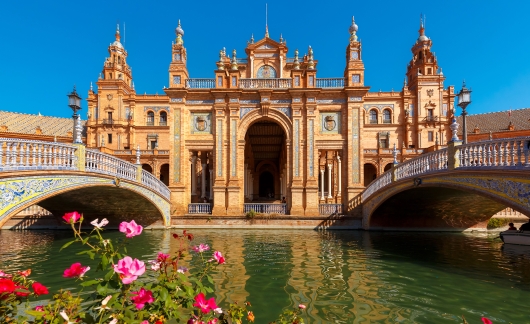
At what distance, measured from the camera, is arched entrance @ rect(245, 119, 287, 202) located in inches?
933

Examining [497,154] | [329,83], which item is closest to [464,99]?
[497,154]

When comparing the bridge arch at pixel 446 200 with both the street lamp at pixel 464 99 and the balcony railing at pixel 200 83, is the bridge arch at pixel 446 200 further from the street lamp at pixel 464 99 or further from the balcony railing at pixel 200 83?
the balcony railing at pixel 200 83

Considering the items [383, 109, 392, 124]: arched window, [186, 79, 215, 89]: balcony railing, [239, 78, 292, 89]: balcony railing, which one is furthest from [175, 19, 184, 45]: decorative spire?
[383, 109, 392, 124]: arched window

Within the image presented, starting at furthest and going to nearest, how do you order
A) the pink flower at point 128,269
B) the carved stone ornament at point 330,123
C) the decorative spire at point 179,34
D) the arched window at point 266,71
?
the arched window at point 266,71 → the decorative spire at point 179,34 → the carved stone ornament at point 330,123 → the pink flower at point 128,269

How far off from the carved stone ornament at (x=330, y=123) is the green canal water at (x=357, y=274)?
24.4 feet

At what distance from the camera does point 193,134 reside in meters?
18.3

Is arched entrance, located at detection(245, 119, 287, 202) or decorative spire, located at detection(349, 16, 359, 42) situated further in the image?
arched entrance, located at detection(245, 119, 287, 202)

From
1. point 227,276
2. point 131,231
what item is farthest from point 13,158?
point 131,231

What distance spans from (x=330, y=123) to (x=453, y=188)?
9.33m

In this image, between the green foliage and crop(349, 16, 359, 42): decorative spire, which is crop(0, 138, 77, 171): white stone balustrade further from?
the green foliage

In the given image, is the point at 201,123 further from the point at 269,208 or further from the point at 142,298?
the point at 142,298

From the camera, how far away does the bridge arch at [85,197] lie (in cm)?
718

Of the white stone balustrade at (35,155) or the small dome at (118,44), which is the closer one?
the white stone balustrade at (35,155)

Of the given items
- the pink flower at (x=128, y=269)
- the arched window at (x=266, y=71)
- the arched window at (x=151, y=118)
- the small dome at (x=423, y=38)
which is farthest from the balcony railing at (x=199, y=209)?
the small dome at (x=423, y=38)
